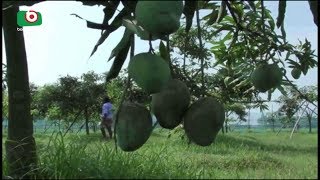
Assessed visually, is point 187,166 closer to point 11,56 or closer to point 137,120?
point 11,56

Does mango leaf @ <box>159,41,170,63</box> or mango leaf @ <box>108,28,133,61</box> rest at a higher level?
mango leaf @ <box>108,28,133,61</box>

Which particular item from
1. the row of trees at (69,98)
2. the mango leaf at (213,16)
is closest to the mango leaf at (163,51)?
the mango leaf at (213,16)

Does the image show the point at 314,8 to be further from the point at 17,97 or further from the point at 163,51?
the point at 17,97

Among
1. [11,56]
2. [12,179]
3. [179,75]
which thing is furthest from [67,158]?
[179,75]

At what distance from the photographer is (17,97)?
181 cm

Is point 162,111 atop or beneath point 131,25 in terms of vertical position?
beneath

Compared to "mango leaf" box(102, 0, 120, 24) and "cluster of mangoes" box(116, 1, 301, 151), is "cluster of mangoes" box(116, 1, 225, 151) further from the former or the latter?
"mango leaf" box(102, 0, 120, 24)

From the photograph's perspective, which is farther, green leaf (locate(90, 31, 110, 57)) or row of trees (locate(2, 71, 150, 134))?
row of trees (locate(2, 71, 150, 134))

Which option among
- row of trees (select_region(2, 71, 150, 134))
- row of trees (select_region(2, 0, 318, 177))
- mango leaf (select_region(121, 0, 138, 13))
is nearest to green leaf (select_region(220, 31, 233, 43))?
row of trees (select_region(2, 0, 318, 177))

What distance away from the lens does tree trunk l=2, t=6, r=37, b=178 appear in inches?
70.8

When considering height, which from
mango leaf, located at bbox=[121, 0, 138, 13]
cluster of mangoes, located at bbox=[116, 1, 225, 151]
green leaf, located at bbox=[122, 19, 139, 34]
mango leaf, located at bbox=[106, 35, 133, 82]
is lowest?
cluster of mangoes, located at bbox=[116, 1, 225, 151]

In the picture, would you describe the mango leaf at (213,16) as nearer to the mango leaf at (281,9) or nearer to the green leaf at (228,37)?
the green leaf at (228,37)

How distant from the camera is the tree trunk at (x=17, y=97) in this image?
1798mm

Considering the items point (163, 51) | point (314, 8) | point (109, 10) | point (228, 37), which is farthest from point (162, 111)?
point (228, 37)
